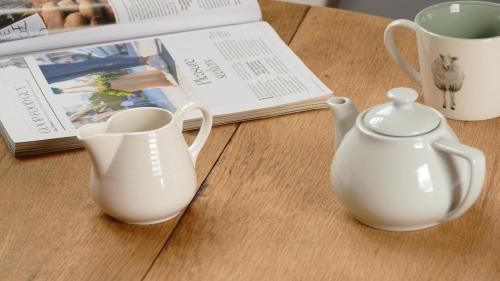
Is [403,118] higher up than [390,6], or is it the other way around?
[403,118]

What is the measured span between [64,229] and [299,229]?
236mm

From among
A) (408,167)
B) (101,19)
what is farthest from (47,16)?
(408,167)

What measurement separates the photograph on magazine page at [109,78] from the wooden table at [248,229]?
10 centimetres

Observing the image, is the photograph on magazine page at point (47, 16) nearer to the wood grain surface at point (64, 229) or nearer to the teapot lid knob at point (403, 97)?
the wood grain surface at point (64, 229)

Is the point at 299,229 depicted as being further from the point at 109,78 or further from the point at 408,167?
the point at 109,78

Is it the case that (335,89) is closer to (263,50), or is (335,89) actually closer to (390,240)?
(263,50)

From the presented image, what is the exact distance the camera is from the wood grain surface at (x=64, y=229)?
0.75m

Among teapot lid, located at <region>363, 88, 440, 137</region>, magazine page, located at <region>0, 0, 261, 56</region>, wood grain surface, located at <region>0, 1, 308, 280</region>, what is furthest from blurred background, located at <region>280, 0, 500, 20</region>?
teapot lid, located at <region>363, 88, 440, 137</region>

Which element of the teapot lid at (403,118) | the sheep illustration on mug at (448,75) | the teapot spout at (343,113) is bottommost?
the sheep illustration on mug at (448,75)

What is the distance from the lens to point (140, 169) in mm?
772

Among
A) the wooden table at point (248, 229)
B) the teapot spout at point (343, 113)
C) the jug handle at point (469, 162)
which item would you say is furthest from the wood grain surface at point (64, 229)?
the jug handle at point (469, 162)

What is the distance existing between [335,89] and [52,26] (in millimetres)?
448

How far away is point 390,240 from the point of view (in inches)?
30.5

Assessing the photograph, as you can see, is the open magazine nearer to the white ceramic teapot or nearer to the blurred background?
the white ceramic teapot
